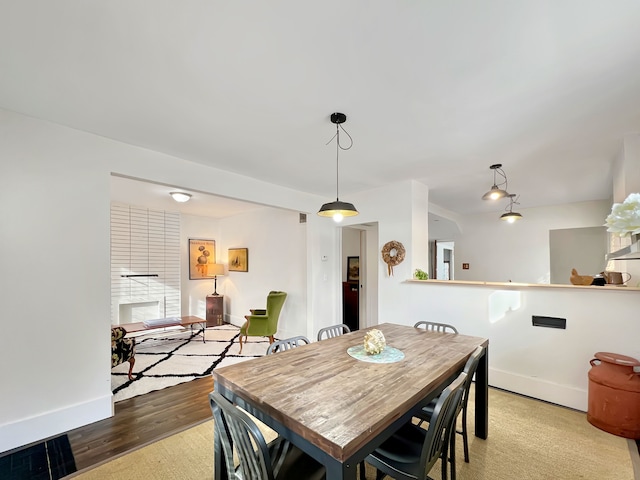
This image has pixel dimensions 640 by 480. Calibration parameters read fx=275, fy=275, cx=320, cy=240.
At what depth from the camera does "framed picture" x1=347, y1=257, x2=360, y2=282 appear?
234 inches

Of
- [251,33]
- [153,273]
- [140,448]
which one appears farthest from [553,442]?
[153,273]

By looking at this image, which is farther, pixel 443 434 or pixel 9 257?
pixel 9 257

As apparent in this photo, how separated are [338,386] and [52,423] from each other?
254 cm

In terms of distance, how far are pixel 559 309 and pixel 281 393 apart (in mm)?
3070

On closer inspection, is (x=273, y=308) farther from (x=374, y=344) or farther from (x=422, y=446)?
(x=422, y=446)

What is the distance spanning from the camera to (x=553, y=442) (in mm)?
2193

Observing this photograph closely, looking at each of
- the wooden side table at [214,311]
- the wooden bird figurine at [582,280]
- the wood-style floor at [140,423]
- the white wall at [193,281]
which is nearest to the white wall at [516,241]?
the wooden bird figurine at [582,280]

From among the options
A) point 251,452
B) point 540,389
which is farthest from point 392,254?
point 251,452

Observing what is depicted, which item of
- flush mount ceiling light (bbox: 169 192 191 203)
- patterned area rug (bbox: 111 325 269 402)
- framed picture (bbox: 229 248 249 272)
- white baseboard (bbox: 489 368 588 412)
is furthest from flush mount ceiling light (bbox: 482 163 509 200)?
framed picture (bbox: 229 248 249 272)

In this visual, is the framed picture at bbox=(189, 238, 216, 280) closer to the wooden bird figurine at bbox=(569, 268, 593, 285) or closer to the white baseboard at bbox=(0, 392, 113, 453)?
the white baseboard at bbox=(0, 392, 113, 453)

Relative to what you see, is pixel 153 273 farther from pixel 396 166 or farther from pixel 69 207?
pixel 396 166

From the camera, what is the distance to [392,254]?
4148 millimetres

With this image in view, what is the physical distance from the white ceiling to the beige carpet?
2.62m

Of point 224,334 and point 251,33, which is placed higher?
point 251,33
